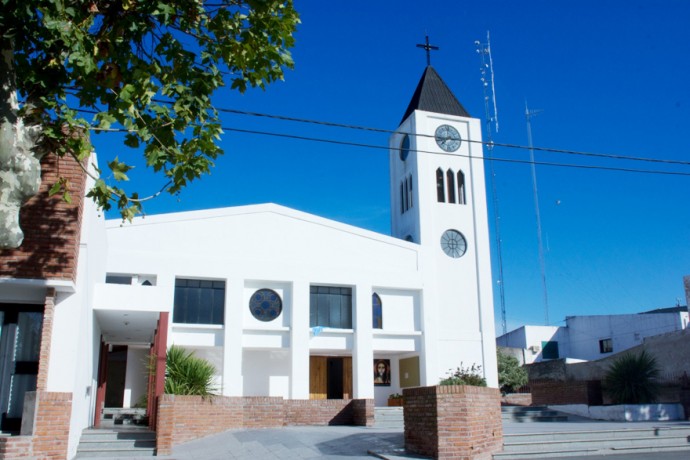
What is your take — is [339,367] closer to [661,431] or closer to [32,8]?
[661,431]

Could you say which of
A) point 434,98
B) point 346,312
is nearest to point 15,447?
point 346,312

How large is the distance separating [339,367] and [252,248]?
668cm

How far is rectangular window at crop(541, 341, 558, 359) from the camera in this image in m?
43.6

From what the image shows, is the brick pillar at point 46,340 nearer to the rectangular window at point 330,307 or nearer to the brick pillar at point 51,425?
the brick pillar at point 51,425

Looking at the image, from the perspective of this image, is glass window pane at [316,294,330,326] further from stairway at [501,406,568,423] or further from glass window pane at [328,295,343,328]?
stairway at [501,406,568,423]

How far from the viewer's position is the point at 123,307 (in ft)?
52.6

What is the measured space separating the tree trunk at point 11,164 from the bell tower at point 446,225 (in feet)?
72.9

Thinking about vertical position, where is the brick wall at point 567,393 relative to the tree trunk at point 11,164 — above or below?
below

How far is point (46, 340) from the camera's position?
1175 centimetres

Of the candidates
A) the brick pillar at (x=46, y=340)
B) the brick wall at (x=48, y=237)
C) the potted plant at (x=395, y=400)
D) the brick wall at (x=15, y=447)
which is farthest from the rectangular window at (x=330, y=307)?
the brick wall at (x=15, y=447)

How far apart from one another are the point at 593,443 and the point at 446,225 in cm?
1920

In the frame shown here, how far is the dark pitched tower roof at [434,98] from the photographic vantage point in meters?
34.4

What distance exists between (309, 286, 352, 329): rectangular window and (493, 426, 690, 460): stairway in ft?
47.0

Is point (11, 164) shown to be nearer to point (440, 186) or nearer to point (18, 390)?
point (18, 390)
